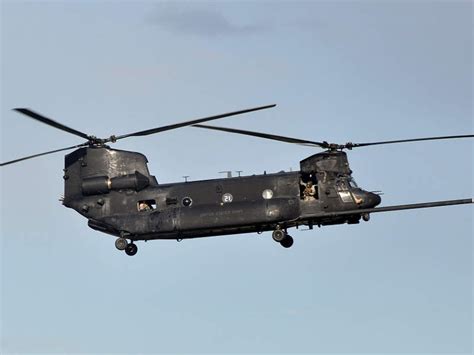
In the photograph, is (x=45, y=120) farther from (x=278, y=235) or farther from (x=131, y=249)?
(x=278, y=235)

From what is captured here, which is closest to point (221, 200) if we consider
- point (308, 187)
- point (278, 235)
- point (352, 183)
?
point (278, 235)

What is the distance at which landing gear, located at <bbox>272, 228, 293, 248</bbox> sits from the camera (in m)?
49.0

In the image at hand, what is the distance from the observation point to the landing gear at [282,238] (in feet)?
161

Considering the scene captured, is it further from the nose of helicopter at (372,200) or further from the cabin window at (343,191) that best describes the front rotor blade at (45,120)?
the nose of helicopter at (372,200)

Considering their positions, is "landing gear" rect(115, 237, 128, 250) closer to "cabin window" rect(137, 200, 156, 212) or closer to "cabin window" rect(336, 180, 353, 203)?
"cabin window" rect(137, 200, 156, 212)

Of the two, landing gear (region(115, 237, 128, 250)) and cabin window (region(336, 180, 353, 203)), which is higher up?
cabin window (region(336, 180, 353, 203))

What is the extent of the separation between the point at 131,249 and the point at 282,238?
8085 millimetres

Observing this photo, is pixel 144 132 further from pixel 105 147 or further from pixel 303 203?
pixel 303 203

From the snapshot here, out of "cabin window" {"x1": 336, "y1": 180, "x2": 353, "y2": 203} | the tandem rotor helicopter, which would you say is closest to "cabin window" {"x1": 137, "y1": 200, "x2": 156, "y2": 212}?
the tandem rotor helicopter

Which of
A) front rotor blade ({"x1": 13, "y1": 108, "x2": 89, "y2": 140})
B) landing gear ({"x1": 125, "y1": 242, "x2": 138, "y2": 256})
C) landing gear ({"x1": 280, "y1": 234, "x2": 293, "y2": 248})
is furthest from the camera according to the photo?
landing gear ({"x1": 125, "y1": 242, "x2": 138, "y2": 256})

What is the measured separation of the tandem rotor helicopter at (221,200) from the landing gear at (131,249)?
0.05 meters

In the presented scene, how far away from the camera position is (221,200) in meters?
49.7

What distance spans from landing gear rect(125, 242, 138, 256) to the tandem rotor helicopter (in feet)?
0.17

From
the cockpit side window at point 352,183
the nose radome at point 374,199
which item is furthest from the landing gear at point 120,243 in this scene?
the nose radome at point 374,199
